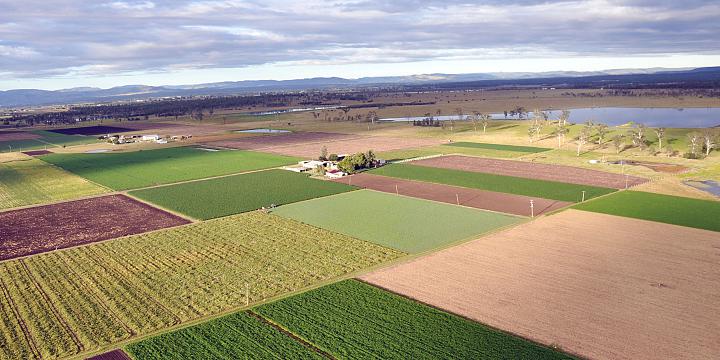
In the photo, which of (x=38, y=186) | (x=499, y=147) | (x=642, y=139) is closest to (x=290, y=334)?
(x=38, y=186)

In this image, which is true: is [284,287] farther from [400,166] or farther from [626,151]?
[626,151]

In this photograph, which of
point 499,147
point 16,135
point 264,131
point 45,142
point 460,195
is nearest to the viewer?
point 460,195

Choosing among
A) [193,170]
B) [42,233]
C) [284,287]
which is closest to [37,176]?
[193,170]

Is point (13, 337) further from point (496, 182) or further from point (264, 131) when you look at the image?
point (264, 131)

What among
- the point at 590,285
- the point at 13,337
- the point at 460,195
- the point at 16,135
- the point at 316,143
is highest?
the point at 16,135

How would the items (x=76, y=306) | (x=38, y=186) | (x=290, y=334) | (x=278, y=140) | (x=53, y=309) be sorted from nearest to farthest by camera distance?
1. (x=290, y=334)
2. (x=53, y=309)
3. (x=76, y=306)
4. (x=38, y=186)
5. (x=278, y=140)

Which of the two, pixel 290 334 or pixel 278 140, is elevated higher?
pixel 278 140

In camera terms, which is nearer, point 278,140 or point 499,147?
point 499,147
